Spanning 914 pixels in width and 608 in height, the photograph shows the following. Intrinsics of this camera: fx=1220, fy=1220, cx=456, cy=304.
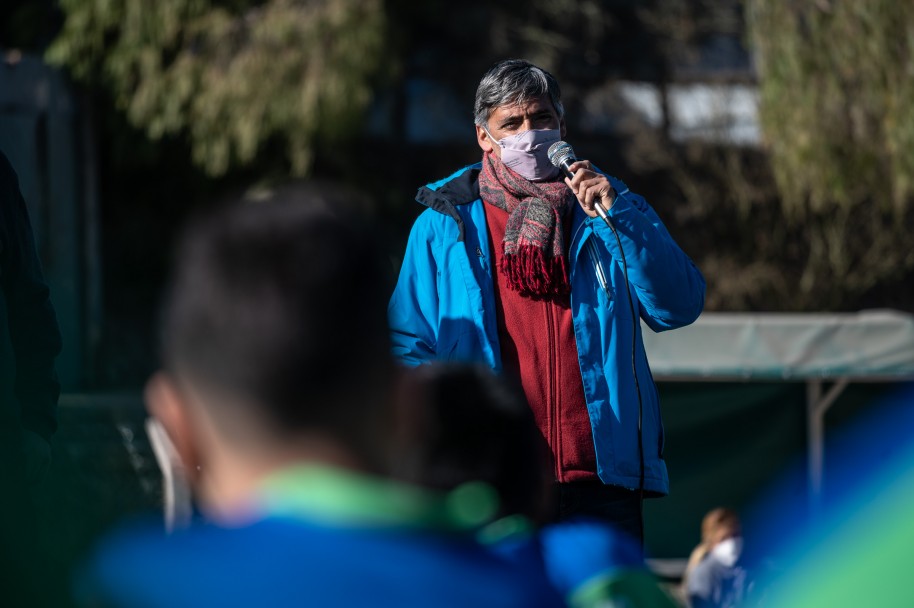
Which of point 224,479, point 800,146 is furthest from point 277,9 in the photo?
point 224,479

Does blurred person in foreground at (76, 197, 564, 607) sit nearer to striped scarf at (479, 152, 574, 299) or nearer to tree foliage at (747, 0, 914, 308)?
striped scarf at (479, 152, 574, 299)

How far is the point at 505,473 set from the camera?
4.81 feet

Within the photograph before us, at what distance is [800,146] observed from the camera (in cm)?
967

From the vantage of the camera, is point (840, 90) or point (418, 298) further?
point (840, 90)

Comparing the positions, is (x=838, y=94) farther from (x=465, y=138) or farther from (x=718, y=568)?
(x=718, y=568)

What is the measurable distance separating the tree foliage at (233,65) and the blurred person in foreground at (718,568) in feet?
17.8

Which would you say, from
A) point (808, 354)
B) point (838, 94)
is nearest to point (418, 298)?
point (808, 354)

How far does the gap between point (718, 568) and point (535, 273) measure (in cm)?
406

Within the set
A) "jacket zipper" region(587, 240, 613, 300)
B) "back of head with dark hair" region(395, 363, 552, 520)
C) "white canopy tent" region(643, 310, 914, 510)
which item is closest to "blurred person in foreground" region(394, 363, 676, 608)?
"back of head with dark hair" region(395, 363, 552, 520)

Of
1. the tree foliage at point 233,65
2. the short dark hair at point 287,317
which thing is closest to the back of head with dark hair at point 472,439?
the short dark hair at point 287,317

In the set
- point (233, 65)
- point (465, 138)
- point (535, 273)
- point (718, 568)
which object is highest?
point (233, 65)

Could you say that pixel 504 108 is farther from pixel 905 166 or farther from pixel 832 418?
pixel 905 166

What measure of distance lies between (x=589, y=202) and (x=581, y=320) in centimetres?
27

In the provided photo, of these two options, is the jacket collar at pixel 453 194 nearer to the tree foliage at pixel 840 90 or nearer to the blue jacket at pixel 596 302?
the blue jacket at pixel 596 302
